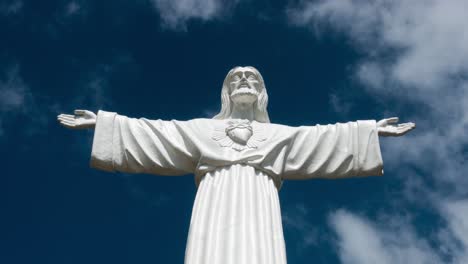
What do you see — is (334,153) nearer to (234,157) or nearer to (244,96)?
(234,157)

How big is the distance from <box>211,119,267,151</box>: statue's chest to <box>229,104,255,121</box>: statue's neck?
0.49 meters

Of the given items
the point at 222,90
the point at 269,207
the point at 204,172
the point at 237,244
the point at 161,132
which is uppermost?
the point at 222,90

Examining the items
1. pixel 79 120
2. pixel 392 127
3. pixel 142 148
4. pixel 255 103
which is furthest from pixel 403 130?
pixel 79 120

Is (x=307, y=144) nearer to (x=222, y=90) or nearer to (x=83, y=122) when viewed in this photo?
(x=222, y=90)

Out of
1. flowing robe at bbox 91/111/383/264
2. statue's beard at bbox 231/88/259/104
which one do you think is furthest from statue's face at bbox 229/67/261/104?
flowing robe at bbox 91/111/383/264

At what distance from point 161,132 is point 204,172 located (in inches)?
33.8

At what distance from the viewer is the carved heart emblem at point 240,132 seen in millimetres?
8594

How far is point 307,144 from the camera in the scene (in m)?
8.84

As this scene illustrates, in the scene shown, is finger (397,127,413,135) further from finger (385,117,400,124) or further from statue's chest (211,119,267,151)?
statue's chest (211,119,267,151)

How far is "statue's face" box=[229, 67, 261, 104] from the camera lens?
9484 mm

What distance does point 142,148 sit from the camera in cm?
867

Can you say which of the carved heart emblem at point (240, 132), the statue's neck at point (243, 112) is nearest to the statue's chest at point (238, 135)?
the carved heart emblem at point (240, 132)

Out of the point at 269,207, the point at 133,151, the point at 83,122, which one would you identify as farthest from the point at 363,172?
the point at 83,122

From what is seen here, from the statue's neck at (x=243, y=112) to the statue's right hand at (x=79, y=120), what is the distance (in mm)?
1866
